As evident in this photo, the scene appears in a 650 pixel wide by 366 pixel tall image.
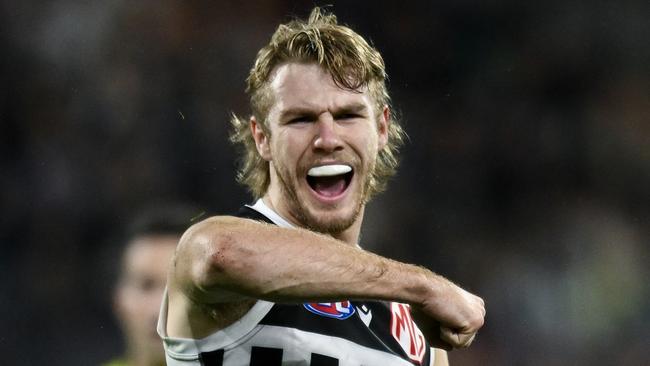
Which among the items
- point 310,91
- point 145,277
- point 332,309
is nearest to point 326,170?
point 310,91

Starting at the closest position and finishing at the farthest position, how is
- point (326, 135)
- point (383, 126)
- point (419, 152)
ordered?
point (326, 135)
point (383, 126)
point (419, 152)

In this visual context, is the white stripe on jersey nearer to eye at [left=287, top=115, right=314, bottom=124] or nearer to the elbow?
the elbow

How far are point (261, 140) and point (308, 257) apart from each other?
116 cm

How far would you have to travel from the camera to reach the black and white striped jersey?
2213 mm

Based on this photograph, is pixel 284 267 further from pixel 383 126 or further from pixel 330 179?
pixel 383 126

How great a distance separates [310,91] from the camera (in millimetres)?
2650

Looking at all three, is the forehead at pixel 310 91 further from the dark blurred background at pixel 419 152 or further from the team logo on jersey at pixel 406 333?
the dark blurred background at pixel 419 152

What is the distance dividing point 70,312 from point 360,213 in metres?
2.61

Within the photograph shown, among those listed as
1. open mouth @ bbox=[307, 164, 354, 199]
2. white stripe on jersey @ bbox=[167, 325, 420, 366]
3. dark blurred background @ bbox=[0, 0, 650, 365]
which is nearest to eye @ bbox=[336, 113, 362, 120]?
open mouth @ bbox=[307, 164, 354, 199]

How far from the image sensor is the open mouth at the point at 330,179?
8.70 ft

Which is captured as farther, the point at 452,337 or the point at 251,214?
the point at 251,214

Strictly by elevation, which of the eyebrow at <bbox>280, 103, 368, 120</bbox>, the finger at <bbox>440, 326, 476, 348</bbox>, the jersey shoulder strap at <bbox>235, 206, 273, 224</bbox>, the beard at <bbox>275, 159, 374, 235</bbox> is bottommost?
the finger at <bbox>440, 326, 476, 348</bbox>

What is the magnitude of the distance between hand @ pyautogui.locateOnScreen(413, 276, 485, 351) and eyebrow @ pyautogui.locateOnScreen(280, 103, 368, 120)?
0.83 m

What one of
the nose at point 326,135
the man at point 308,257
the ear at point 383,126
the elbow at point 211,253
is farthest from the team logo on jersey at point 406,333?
the elbow at point 211,253
